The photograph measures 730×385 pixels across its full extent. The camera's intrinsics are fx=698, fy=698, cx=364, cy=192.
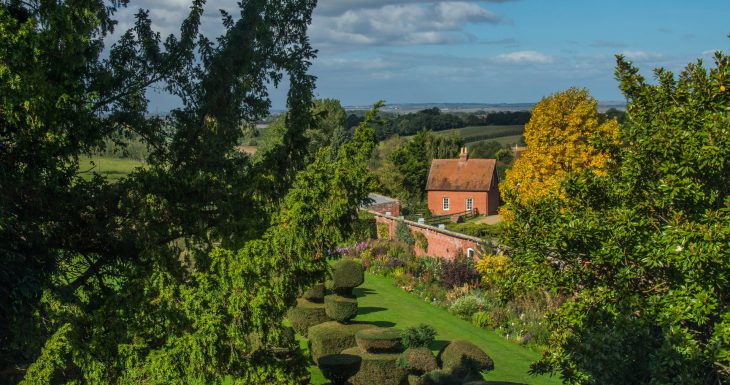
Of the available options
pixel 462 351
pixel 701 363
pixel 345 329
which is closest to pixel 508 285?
pixel 701 363

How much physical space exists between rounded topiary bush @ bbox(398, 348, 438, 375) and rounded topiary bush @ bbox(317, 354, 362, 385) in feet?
3.26

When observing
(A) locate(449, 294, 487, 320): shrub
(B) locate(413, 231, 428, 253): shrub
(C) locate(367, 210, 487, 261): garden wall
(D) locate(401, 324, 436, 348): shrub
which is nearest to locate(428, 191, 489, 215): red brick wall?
(C) locate(367, 210, 487, 261): garden wall

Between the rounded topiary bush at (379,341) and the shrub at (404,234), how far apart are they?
1798cm

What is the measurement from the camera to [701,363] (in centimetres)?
734

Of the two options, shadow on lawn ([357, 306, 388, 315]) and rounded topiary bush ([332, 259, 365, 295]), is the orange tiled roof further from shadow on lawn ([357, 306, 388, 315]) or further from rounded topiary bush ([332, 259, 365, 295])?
rounded topiary bush ([332, 259, 365, 295])

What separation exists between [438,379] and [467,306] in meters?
10.4

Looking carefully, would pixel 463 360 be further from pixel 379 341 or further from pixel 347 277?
pixel 347 277

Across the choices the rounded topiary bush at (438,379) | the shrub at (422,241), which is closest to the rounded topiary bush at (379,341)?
the rounded topiary bush at (438,379)

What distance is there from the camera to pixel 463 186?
54.6 metres

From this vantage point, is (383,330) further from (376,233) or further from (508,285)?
(376,233)

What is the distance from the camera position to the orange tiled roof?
178ft

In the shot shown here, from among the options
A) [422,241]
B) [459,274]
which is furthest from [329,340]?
[422,241]

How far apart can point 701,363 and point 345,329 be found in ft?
36.5

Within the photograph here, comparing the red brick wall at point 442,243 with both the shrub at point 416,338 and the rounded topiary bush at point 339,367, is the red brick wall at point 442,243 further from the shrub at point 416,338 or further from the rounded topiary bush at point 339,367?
the rounded topiary bush at point 339,367
